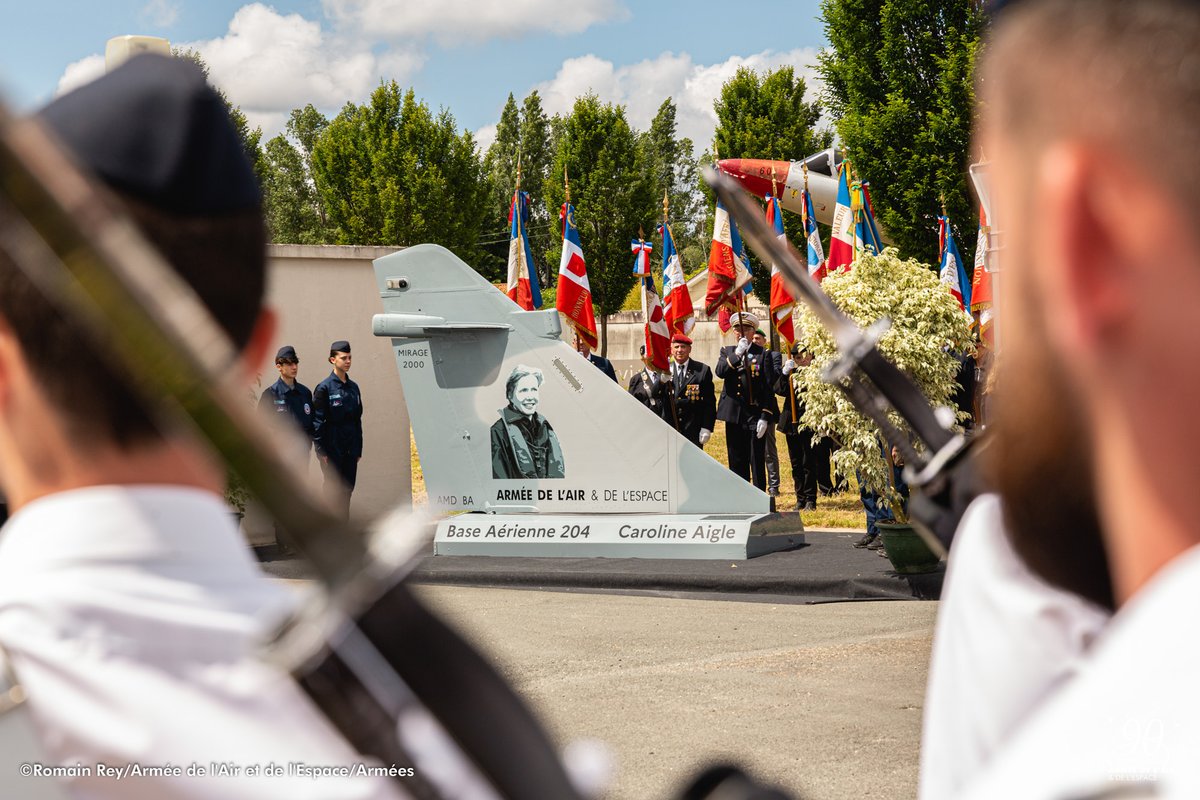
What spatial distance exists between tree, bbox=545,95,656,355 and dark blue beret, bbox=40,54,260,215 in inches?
1377

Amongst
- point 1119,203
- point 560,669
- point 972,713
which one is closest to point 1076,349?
point 1119,203

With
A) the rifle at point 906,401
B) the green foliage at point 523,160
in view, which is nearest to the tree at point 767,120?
the green foliage at point 523,160

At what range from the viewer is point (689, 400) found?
45.3 feet

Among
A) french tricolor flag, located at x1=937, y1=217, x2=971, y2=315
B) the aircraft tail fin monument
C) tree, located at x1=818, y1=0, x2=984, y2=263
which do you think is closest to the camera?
the aircraft tail fin monument

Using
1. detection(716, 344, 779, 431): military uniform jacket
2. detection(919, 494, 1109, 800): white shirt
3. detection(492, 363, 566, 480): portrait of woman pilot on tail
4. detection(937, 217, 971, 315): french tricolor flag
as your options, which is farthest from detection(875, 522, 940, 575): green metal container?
detection(937, 217, 971, 315): french tricolor flag

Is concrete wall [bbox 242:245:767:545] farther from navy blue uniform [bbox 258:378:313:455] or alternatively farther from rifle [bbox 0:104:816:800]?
rifle [bbox 0:104:816:800]

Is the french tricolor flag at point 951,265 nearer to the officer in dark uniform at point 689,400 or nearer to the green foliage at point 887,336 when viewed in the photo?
the officer in dark uniform at point 689,400

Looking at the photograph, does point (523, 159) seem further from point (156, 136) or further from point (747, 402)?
point (156, 136)

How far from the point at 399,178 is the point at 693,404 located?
2515cm

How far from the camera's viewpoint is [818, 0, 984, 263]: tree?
2188 cm

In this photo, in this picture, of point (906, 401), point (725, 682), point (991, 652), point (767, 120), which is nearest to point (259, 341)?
point (991, 652)

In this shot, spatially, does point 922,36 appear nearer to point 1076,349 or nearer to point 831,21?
point 831,21

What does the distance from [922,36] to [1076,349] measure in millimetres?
23993

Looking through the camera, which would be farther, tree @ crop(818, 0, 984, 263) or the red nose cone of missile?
tree @ crop(818, 0, 984, 263)
